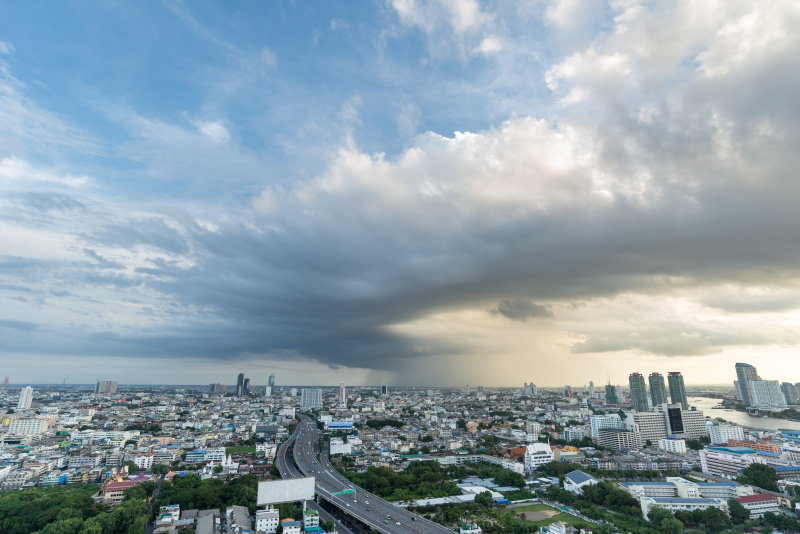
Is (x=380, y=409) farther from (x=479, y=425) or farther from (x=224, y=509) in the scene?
(x=224, y=509)

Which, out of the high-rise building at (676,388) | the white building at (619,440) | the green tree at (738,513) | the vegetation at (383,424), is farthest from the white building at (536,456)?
the high-rise building at (676,388)

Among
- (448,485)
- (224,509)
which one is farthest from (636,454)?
(224,509)

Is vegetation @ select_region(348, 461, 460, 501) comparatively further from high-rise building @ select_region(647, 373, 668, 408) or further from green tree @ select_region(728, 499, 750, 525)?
high-rise building @ select_region(647, 373, 668, 408)

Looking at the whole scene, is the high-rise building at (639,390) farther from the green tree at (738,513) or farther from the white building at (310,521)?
the white building at (310,521)

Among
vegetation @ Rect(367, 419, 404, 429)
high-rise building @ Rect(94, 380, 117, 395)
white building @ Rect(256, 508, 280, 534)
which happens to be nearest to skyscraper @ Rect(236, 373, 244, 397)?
high-rise building @ Rect(94, 380, 117, 395)

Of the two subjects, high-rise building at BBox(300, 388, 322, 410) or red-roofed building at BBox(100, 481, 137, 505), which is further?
high-rise building at BBox(300, 388, 322, 410)

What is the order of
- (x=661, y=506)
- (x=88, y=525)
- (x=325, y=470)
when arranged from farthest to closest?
(x=325, y=470), (x=661, y=506), (x=88, y=525)
